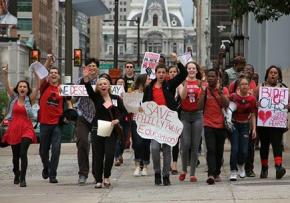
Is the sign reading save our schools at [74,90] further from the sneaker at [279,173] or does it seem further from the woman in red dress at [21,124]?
the sneaker at [279,173]

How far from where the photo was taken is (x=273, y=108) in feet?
40.1

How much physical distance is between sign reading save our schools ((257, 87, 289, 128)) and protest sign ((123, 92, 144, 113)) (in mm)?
1917

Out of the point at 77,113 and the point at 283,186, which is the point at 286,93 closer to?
the point at 283,186

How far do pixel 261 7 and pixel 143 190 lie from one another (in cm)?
567

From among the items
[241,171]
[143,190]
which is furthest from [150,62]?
[143,190]

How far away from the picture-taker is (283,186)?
10.6 m

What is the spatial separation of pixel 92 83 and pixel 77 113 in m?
0.53

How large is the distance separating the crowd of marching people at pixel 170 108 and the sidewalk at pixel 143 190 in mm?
243

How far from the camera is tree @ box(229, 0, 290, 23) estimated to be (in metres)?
14.8

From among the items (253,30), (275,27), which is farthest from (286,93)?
(253,30)

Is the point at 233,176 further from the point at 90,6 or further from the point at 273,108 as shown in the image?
the point at 90,6

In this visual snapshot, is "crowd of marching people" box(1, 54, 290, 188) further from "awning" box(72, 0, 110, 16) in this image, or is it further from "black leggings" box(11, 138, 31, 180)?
"awning" box(72, 0, 110, 16)

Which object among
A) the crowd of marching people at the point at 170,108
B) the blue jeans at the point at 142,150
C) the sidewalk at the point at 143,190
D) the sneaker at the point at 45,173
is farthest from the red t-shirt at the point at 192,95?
the sneaker at the point at 45,173

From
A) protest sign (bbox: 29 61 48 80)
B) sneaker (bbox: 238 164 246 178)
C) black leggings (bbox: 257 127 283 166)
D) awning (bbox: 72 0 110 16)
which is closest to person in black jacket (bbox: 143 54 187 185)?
sneaker (bbox: 238 164 246 178)
